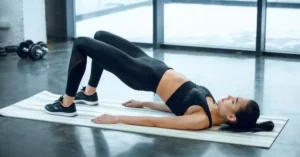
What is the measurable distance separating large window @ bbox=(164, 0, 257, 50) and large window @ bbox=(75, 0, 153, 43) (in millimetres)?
263

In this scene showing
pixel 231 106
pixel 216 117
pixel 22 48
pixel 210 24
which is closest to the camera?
pixel 231 106

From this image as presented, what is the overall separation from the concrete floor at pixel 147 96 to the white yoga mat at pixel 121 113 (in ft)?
0.18

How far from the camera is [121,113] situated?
14.4 feet

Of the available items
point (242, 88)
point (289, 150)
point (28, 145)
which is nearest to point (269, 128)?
point (289, 150)

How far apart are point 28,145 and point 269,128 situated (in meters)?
1.61

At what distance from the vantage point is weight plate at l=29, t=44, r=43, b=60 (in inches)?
244

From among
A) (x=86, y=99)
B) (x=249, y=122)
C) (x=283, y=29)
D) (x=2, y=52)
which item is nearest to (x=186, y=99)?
(x=249, y=122)

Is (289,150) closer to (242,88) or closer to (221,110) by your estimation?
(221,110)

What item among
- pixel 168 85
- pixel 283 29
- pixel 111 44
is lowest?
pixel 168 85

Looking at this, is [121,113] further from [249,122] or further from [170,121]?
[249,122]

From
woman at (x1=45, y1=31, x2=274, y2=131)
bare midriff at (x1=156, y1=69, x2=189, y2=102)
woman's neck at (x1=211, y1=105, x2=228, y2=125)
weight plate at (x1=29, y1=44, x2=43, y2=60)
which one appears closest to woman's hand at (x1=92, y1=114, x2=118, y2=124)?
woman at (x1=45, y1=31, x2=274, y2=131)

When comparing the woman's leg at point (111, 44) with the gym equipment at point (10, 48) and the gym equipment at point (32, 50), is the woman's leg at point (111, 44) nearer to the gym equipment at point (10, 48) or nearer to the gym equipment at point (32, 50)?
the gym equipment at point (32, 50)

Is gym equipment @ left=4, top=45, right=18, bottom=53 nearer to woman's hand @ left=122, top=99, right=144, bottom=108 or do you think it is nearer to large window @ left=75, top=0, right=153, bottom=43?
large window @ left=75, top=0, right=153, bottom=43

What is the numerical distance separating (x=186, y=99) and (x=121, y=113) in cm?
61
